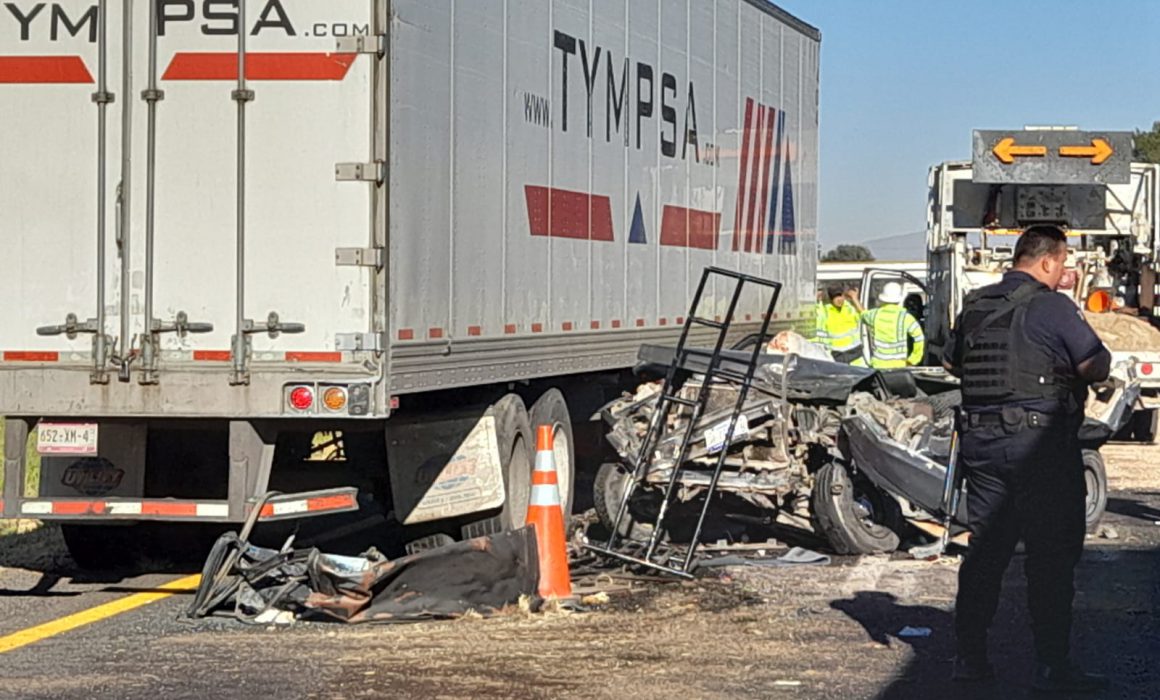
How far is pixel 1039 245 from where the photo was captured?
7805 mm

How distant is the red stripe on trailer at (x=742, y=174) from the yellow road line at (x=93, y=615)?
7.22 metres

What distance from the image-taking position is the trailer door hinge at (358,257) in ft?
30.2

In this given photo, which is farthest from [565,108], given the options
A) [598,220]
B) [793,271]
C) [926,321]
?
[926,321]

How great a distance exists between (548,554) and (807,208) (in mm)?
10586

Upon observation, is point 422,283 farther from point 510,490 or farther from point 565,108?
point 565,108

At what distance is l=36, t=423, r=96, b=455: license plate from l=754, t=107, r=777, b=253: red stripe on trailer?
9067 millimetres

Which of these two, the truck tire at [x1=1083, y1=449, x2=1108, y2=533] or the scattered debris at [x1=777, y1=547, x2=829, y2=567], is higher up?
the truck tire at [x1=1083, y1=449, x2=1108, y2=533]

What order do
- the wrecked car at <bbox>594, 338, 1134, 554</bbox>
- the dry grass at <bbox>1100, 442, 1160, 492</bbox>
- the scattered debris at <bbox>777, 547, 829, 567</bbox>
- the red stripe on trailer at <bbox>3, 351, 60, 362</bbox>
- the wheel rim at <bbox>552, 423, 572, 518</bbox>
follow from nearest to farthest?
the red stripe on trailer at <bbox>3, 351, 60, 362</bbox> < the scattered debris at <bbox>777, 547, 829, 567</bbox> < the wrecked car at <bbox>594, 338, 1134, 554</bbox> < the wheel rim at <bbox>552, 423, 572, 518</bbox> < the dry grass at <bbox>1100, 442, 1160, 492</bbox>

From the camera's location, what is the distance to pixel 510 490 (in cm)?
1148

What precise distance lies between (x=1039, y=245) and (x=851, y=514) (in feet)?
12.7

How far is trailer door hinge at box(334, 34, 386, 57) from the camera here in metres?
9.21

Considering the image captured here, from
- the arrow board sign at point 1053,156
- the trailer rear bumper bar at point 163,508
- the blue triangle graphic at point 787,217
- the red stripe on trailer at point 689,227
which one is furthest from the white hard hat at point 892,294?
the trailer rear bumper bar at point 163,508

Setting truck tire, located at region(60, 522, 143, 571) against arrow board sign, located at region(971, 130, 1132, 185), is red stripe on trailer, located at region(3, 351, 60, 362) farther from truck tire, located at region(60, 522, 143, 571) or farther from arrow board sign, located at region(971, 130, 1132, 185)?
arrow board sign, located at region(971, 130, 1132, 185)

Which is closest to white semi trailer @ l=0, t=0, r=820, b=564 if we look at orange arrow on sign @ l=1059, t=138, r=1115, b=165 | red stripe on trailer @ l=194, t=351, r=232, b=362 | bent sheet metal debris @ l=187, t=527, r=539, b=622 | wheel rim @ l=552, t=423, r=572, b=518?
red stripe on trailer @ l=194, t=351, r=232, b=362
